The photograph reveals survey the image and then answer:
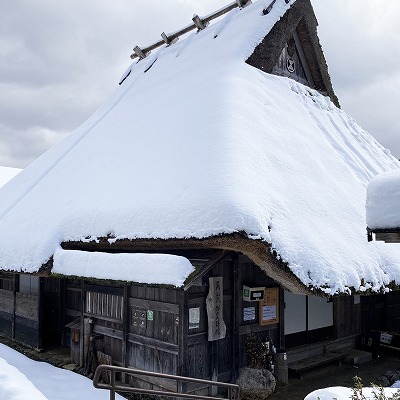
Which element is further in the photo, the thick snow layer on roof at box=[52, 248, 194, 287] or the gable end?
the gable end

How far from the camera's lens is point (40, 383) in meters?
7.55

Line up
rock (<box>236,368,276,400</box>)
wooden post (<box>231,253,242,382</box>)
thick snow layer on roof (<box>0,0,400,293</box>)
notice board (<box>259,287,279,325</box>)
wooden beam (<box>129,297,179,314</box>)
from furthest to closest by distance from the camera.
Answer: notice board (<box>259,287,279,325</box>) < wooden post (<box>231,253,242,382</box>) < rock (<box>236,368,276,400</box>) < wooden beam (<box>129,297,179,314</box>) < thick snow layer on roof (<box>0,0,400,293</box>)

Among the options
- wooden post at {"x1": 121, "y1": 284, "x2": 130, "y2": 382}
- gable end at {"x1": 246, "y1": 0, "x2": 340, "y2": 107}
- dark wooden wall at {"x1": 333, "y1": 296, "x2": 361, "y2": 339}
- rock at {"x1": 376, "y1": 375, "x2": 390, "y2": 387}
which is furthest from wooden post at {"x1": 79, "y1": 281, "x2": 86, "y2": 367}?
gable end at {"x1": 246, "y1": 0, "x2": 340, "y2": 107}

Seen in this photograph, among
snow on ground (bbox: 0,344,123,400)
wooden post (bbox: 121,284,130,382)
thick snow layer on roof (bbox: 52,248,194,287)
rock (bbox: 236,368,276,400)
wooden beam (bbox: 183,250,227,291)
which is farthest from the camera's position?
wooden post (bbox: 121,284,130,382)

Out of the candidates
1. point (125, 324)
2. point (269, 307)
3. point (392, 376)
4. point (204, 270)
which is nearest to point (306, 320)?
point (269, 307)

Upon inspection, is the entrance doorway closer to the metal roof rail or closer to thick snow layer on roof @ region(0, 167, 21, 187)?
the metal roof rail

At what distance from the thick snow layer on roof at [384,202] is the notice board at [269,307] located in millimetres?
4678

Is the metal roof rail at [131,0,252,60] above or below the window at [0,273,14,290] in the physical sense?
above

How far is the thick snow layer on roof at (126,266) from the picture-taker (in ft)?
19.8

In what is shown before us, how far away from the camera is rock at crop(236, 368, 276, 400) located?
709 cm

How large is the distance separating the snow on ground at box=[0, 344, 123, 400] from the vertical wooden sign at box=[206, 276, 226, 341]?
1.91 m

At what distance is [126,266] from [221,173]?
2.18 m

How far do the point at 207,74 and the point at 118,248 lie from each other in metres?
5.39

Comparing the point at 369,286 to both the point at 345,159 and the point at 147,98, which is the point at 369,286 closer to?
the point at 345,159
